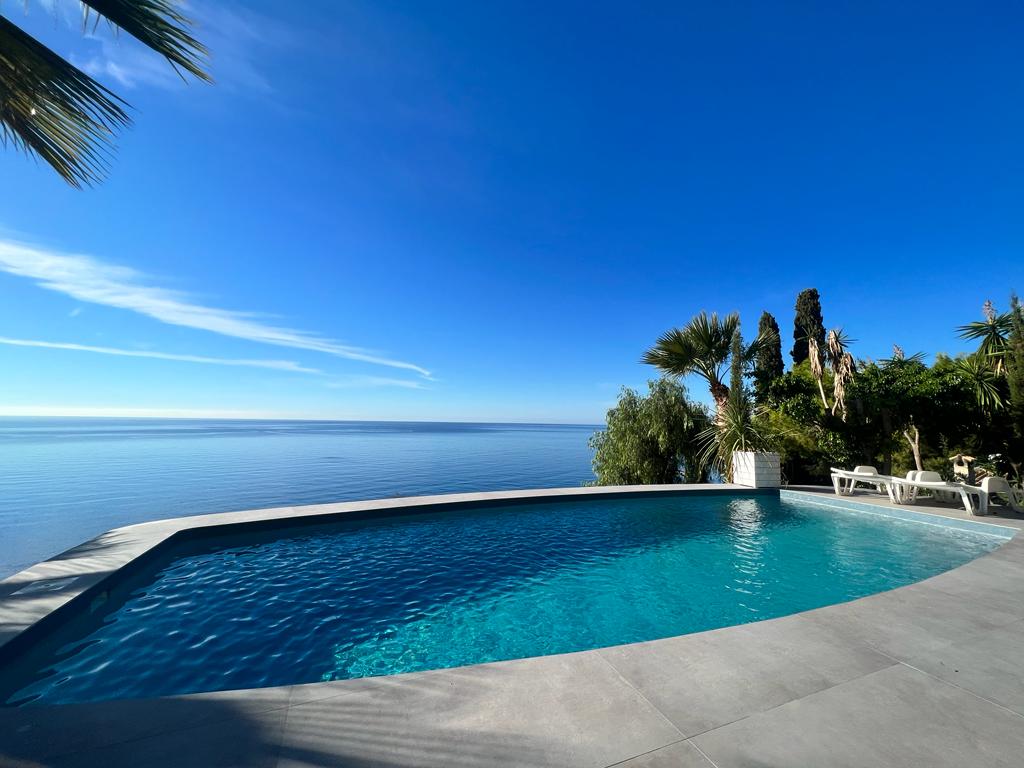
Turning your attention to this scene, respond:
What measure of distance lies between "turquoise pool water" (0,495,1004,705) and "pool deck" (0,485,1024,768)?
109 centimetres

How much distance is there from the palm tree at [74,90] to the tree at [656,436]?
12141mm

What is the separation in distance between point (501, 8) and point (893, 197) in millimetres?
12397

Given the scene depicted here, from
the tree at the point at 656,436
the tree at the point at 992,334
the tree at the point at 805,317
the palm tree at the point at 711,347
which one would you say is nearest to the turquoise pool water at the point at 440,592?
the palm tree at the point at 711,347

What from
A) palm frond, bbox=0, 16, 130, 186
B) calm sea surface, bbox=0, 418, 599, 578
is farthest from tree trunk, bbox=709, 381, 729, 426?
Result: palm frond, bbox=0, 16, 130, 186

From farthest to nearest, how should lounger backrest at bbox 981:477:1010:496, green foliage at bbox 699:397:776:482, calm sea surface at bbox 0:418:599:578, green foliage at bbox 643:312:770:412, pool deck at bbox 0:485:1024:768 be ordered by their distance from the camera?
green foliage at bbox 643:312:770:412 → green foliage at bbox 699:397:776:482 → calm sea surface at bbox 0:418:599:578 → lounger backrest at bbox 981:477:1010:496 → pool deck at bbox 0:485:1024:768

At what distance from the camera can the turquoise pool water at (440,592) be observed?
10.2ft

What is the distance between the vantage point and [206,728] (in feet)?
5.96

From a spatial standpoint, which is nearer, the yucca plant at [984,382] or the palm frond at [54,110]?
the palm frond at [54,110]

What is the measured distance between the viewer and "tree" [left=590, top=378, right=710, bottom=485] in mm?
12617

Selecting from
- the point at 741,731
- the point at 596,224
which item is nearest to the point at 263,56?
the point at 741,731

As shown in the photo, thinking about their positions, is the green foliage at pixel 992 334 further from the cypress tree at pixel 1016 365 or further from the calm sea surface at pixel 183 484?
the calm sea surface at pixel 183 484

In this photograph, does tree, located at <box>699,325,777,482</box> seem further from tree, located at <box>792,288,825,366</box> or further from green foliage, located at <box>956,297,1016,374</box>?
tree, located at <box>792,288,825,366</box>

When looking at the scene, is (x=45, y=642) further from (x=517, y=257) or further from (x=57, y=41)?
(x=517, y=257)

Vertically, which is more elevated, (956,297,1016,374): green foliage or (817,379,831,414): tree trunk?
(956,297,1016,374): green foliage
